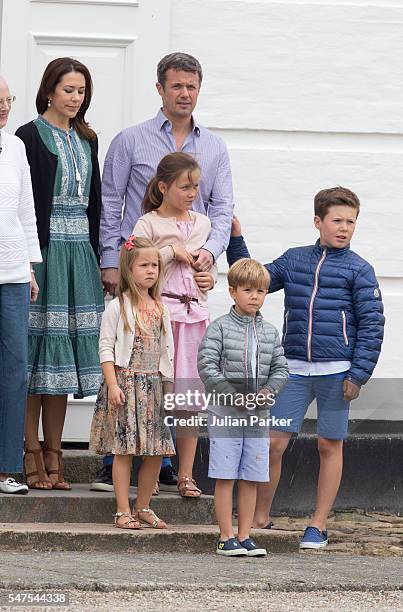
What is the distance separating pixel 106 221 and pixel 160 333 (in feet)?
2.20

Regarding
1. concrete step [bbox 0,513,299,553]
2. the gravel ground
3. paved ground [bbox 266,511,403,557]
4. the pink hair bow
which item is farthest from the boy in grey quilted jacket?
the gravel ground

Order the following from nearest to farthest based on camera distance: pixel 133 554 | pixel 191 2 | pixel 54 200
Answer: pixel 133 554, pixel 54 200, pixel 191 2

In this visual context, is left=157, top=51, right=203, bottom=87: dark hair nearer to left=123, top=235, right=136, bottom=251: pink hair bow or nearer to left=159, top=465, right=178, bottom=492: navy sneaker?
left=123, top=235, right=136, bottom=251: pink hair bow

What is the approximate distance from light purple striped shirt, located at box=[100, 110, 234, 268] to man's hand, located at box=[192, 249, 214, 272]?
0.55 feet

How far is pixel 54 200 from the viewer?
6441mm

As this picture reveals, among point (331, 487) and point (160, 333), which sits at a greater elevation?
point (160, 333)

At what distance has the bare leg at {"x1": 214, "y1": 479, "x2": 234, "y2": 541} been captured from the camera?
19.7ft

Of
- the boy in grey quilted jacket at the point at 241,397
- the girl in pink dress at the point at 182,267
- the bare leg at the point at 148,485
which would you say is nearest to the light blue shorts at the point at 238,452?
the boy in grey quilted jacket at the point at 241,397

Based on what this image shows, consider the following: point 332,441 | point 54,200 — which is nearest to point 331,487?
point 332,441

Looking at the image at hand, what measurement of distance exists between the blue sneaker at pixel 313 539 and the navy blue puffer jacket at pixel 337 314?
2.09 feet

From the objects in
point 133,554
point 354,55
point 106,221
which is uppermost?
point 354,55

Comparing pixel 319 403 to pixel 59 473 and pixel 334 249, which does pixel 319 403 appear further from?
pixel 59 473

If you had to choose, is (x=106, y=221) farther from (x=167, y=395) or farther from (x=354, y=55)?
(x=354, y=55)

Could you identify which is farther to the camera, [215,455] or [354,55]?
[354,55]
